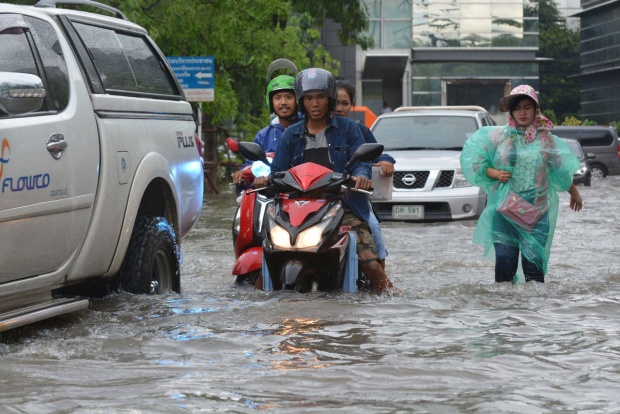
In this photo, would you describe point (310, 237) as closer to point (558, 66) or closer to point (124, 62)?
point (124, 62)

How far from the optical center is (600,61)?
81750 mm

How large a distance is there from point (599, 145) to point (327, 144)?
3210 cm

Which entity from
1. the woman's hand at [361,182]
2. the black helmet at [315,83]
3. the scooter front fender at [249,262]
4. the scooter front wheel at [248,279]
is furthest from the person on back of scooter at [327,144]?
the scooter front wheel at [248,279]

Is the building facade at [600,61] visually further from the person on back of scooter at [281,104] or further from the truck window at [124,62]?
the truck window at [124,62]

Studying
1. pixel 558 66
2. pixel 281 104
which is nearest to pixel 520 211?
pixel 281 104

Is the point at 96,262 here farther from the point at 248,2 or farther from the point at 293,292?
the point at 248,2

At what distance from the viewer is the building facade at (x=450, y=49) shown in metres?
57.5

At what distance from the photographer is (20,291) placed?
6.41 m

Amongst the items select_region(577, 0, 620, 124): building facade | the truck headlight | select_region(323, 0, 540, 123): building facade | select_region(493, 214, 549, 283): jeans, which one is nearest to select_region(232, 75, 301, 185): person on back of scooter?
select_region(493, 214, 549, 283): jeans

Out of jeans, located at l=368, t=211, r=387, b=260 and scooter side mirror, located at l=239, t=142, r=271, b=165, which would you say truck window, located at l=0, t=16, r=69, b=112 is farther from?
jeans, located at l=368, t=211, r=387, b=260

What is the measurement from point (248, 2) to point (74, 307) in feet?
58.0

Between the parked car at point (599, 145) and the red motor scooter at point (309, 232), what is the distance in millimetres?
31284

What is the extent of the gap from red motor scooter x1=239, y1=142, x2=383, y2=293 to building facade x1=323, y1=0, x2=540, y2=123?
48833mm

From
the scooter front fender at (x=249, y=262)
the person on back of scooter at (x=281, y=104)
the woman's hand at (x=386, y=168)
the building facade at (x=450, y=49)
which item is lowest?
the scooter front fender at (x=249, y=262)
